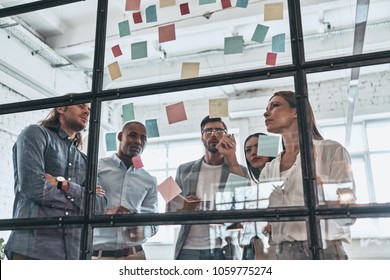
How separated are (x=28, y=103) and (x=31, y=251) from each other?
0.54 meters

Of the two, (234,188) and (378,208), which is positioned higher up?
(234,188)

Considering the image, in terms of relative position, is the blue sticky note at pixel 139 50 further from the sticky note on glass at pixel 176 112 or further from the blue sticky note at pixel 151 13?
the sticky note on glass at pixel 176 112

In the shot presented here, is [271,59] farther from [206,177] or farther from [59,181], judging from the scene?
[59,181]

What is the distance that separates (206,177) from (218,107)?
9.3 inches

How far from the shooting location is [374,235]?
3.48 ft

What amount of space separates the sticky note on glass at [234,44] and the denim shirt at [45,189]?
24.6 inches

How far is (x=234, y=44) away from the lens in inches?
52.7

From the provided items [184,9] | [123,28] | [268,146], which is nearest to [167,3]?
[184,9]

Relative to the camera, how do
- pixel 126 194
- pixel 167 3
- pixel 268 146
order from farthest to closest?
pixel 167 3 < pixel 126 194 < pixel 268 146

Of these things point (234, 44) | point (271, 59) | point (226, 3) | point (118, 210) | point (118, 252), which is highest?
point (226, 3)
